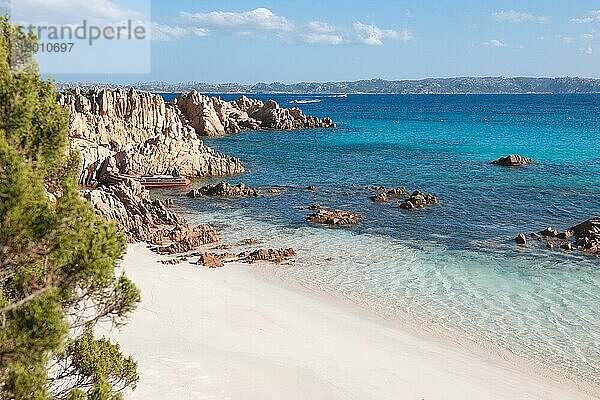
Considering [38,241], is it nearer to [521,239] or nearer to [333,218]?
[521,239]

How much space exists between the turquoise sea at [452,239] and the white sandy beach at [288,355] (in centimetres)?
146

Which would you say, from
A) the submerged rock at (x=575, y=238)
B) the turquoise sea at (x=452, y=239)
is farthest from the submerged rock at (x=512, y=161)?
the submerged rock at (x=575, y=238)

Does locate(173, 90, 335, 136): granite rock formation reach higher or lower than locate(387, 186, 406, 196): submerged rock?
higher

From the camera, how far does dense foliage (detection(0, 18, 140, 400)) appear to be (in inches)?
281

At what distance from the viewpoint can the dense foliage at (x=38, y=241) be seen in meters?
7.14

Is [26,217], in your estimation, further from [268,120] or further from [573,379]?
[268,120]

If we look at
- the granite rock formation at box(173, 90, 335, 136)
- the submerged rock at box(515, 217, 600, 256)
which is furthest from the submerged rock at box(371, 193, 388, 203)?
the granite rock formation at box(173, 90, 335, 136)

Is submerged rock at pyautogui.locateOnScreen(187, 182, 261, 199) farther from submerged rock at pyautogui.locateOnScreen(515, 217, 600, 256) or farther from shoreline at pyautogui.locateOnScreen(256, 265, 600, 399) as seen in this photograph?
submerged rock at pyautogui.locateOnScreen(515, 217, 600, 256)

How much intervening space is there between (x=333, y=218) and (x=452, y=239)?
6053mm

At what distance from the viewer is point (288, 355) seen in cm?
1544

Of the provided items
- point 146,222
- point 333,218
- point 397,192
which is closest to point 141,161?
Result: point 146,222

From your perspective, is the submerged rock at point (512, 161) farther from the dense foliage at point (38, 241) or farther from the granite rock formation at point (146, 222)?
the dense foliage at point (38, 241)

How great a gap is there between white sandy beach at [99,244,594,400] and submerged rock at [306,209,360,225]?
10.3 meters

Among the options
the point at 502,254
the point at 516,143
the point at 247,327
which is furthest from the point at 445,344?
the point at 516,143
